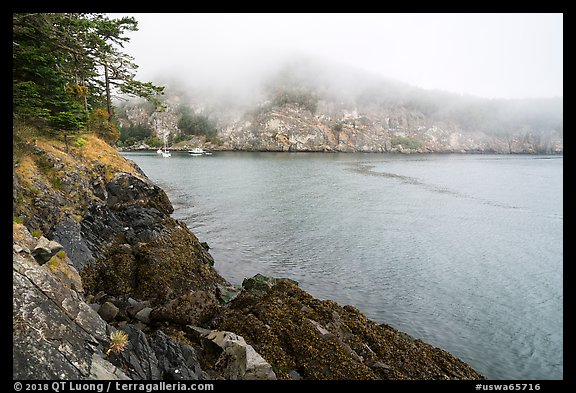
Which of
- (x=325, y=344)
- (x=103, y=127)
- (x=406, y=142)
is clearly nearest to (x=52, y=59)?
(x=103, y=127)

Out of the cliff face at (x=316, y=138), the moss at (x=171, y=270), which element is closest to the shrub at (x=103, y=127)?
the moss at (x=171, y=270)

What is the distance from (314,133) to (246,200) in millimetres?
146637

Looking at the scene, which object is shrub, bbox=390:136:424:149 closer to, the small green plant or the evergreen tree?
the evergreen tree

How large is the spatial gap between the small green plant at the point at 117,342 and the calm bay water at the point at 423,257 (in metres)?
10.7

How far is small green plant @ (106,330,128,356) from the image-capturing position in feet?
26.6

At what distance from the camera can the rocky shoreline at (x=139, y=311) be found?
24.8 ft

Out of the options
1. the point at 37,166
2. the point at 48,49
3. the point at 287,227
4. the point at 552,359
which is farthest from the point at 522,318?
the point at 48,49

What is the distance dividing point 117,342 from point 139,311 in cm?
→ 403

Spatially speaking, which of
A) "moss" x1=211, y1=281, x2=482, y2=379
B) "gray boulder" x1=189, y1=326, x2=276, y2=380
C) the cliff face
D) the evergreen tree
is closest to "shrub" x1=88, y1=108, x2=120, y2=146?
the evergreen tree

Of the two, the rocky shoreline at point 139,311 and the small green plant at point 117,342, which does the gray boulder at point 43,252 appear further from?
the small green plant at point 117,342

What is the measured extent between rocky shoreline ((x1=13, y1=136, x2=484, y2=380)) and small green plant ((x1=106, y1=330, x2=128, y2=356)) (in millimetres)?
25

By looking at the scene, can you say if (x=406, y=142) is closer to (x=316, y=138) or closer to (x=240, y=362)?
(x=316, y=138)

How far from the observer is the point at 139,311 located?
12.0 metres

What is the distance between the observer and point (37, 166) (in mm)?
15562
